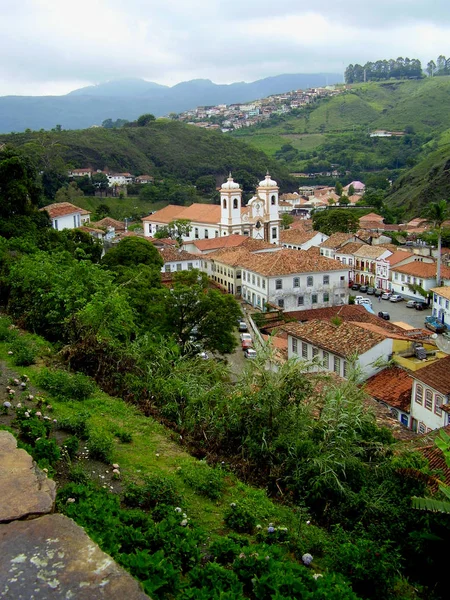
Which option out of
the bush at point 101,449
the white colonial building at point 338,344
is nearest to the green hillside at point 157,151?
the white colonial building at point 338,344

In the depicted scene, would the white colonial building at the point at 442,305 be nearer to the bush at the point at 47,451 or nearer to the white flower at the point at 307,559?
the white flower at the point at 307,559

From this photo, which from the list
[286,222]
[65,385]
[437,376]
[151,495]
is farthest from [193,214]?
[151,495]

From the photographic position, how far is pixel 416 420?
18562mm

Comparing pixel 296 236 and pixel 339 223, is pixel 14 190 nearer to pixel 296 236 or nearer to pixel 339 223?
pixel 296 236

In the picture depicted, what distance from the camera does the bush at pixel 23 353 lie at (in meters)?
11.4

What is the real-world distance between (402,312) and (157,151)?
3297 inches

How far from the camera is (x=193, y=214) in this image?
216ft

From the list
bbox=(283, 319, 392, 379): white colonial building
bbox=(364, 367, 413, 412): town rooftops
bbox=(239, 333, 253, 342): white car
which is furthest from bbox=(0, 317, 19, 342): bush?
bbox=(239, 333, 253, 342): white car

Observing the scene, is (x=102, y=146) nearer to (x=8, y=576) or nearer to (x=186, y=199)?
(x=186, y=199)

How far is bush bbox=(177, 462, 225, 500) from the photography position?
7625 mm

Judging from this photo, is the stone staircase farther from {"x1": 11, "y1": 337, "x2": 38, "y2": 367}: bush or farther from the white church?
the white church

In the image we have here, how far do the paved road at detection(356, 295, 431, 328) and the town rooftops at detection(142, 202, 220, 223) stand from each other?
2057 centimetres

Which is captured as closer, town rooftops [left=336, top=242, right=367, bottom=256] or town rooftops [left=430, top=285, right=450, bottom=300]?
town rooftops [left=430, top=285, right=450, bottom=300]

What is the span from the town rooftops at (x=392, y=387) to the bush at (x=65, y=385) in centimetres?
1120
